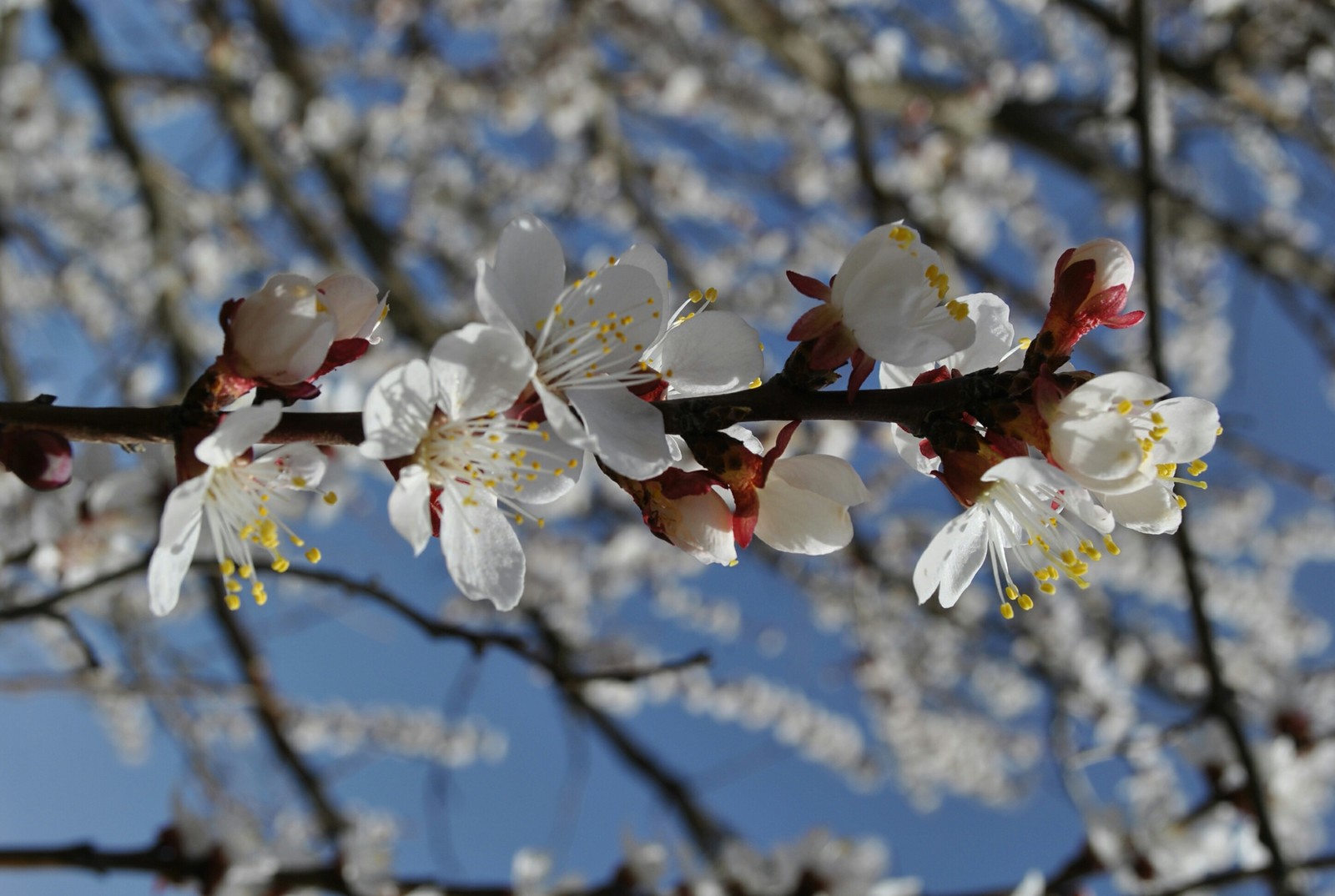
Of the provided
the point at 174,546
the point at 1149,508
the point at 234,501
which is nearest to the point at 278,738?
the point at 234,501

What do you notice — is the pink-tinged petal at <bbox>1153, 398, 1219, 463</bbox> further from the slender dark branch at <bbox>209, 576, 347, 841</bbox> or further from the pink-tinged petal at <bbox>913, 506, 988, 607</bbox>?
the slender dark branch at <bbox>209, 576, 347, 841</bbox>

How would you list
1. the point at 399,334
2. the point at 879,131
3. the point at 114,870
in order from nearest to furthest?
1. the point at 114,870
2. the point at 399,334
3. the point at 879,131

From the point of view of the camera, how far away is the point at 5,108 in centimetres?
532

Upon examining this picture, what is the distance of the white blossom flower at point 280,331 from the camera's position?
85 cm

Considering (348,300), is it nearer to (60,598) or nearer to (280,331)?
(280,331)

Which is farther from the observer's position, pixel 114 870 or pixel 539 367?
pixel 114 870

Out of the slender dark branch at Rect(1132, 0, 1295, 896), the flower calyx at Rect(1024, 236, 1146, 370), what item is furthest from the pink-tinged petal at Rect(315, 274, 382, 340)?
the slender dark branch at Rect(1132, 0, 1295, 896)

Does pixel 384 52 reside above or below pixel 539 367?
below

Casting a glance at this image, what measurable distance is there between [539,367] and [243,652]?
283cm

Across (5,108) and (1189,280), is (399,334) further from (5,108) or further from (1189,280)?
(1189,280)

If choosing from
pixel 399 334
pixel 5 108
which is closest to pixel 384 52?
pixel 5 108

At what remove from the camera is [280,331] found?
0.85 meters

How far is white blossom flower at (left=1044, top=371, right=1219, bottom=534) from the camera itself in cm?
79

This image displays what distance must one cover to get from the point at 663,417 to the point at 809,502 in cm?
18
